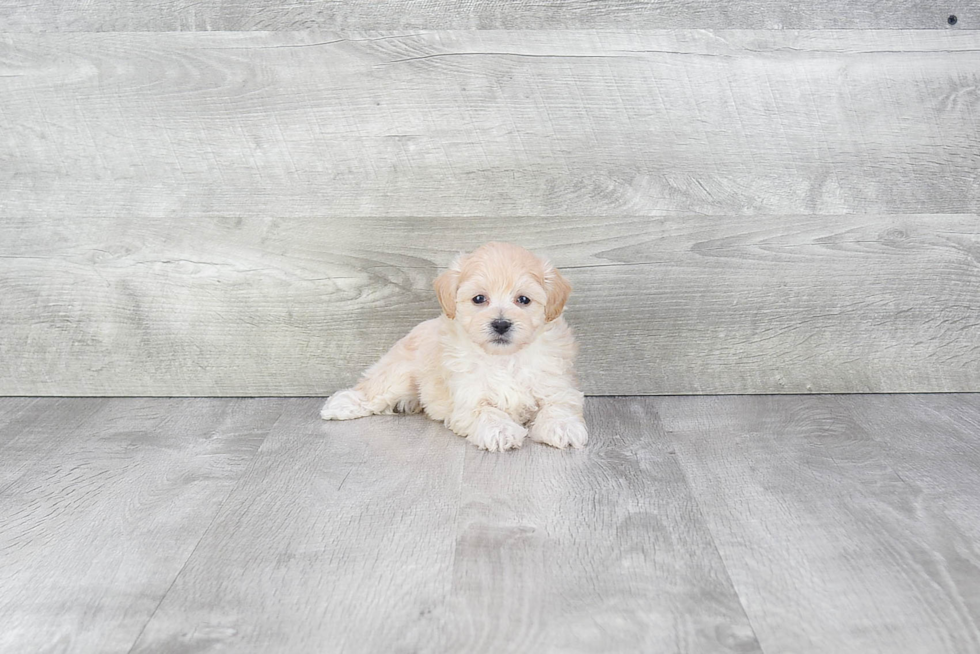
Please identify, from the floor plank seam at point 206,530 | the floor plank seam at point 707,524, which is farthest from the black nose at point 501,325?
the floor plank seam at point 206,530

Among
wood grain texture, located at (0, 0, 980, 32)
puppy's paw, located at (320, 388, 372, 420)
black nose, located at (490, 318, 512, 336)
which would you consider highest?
wood grain texture, located at (0, 0, 980, 32)

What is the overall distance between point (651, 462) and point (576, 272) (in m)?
0.62

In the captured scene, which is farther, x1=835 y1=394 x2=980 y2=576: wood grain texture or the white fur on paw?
the white fur on paw

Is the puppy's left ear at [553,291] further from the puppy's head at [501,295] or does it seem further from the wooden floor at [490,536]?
the wooden floor at [490,536]

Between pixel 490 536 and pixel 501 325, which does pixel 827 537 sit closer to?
pixel 490 536

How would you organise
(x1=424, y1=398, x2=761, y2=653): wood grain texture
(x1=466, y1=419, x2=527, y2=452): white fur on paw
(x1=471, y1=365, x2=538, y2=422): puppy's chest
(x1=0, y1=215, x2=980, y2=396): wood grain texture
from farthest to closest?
(x1=0, y1=215, x2=980, y2=396): wood grain texture, (x1=471, y1=365, x2=538, y2=422): puppy's chest, (x1=466, y1=419, x2=527, y2=452): white fur on paw, (x1=424, y1=398, x2=761, y2=653): wood grain texture

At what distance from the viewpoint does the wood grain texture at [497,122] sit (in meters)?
2.12

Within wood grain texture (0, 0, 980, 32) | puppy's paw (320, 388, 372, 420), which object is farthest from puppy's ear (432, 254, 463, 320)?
wood grain texture (0, 0, 980, 32)

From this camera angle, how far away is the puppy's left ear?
188 centimetres

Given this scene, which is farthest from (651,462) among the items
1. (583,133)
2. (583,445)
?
(583,133)

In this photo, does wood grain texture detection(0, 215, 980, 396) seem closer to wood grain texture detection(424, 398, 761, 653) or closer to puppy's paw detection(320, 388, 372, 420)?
puppy's paw detection(320, 388, 372, 420)

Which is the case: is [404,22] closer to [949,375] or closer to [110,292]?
[110,292]

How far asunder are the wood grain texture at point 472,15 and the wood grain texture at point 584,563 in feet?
3.32

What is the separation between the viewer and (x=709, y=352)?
7.42ft
